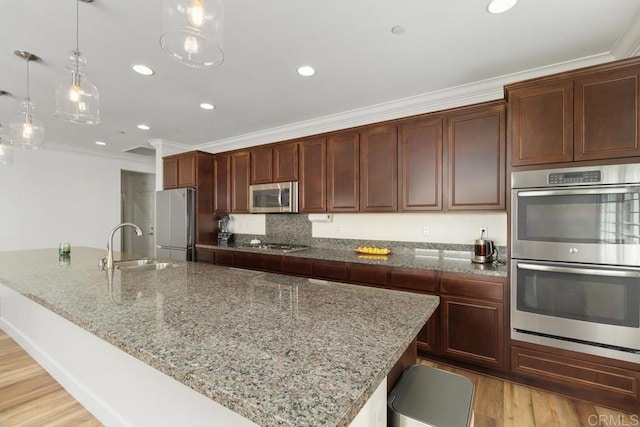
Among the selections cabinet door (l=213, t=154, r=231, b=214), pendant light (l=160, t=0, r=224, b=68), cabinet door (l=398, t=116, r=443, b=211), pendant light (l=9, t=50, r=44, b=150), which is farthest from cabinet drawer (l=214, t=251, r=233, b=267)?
pendant light (l=160, t=0, r=224, b=68)

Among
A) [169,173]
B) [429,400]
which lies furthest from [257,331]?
[169,173]

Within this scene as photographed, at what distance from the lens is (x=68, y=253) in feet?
8.80

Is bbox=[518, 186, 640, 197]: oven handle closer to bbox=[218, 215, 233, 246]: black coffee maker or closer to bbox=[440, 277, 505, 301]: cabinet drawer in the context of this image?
bbox=[440, 277, 505, 301]: cabinet drawer

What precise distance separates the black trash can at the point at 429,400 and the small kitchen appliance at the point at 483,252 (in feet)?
5.41

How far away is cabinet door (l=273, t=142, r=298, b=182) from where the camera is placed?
372 centimetres

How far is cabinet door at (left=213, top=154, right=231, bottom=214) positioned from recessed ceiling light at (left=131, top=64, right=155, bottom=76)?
1867mm

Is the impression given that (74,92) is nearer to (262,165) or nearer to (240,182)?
(262,165)

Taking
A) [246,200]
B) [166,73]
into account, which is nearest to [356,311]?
[166,73]

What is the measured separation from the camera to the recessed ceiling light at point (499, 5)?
170 cm

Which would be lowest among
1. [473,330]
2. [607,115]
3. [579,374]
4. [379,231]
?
[579,374]

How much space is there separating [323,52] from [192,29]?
1.31 meters

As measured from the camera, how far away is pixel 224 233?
4.64 metres

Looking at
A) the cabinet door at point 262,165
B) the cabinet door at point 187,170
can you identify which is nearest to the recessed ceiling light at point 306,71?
the cabinet door at point 262,165

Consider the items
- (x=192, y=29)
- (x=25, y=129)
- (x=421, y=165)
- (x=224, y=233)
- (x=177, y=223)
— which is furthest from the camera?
(x=224, y=233)
